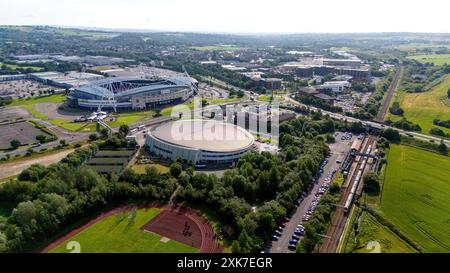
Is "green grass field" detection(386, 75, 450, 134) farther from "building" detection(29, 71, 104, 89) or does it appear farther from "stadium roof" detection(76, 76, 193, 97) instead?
"building" detection(29, 71, 104, 89)

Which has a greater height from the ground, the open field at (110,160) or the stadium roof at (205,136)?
the stadium roof at (205,136)

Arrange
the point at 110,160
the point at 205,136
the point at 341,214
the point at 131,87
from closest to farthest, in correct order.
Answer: the point at 341,214 → the point at 110,160 → the point at 205,136 → the point at 131,87

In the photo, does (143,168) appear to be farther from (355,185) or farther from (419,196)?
(419,196)

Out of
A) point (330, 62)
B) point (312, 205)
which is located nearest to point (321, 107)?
point (312, 205)

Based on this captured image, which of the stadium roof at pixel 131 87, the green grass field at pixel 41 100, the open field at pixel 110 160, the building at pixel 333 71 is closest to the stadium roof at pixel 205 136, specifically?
the open field at pixel 110 160

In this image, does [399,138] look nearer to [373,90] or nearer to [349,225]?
[349,225]

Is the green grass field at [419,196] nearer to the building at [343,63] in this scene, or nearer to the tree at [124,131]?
the tree at [124,131]

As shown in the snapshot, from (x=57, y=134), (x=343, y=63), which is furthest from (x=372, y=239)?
(x=343, y=63)

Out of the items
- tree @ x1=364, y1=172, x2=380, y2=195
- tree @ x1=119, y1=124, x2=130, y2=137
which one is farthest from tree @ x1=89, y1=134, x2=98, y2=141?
tree @ x1=364, y1=172, x2=380, y2=195
